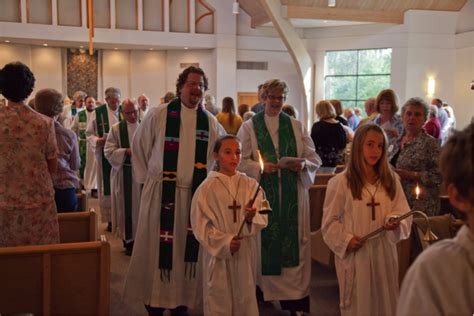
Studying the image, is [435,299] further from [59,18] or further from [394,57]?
[59,18]

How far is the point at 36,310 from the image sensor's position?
2.93 metres

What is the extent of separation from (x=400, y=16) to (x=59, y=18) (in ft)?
33.9

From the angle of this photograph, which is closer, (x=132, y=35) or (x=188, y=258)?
(x=188, y=258)

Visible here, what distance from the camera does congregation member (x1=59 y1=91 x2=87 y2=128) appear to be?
10797 mm

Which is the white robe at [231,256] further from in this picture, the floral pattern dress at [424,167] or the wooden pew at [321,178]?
the wooden pew at [321,178]

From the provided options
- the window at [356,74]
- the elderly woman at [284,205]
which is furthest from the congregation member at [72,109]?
the window at [356,74]

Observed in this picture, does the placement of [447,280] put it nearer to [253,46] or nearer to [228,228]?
[228,228]

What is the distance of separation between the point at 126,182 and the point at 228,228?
9.42ft

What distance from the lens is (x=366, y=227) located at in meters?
3.01

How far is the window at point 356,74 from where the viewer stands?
52.9 feet

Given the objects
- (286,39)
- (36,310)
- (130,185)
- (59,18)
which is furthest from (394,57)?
(36,310)

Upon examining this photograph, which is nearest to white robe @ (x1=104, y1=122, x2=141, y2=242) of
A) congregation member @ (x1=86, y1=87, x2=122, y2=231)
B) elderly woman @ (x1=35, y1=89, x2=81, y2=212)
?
congregation member @ (x1=86, y1=87, x2=122, y2=231)

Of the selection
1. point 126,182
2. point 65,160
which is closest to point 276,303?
point 65,160

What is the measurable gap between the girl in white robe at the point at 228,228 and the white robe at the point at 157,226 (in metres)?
0.60
